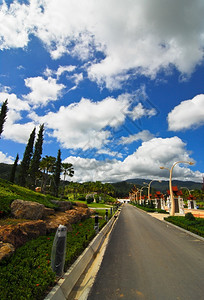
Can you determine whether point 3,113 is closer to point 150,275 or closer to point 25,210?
point 25,210

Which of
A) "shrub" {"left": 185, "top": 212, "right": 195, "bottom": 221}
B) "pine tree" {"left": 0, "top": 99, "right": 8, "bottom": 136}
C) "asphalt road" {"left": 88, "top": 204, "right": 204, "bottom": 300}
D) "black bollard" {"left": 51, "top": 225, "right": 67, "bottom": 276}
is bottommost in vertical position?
"asphalt road" {"left": 88, "top": 204, "right": 204, "bottom": 300}

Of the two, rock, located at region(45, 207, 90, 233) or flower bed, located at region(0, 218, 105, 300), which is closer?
flower bed, located at region(0, 218, 105, 300)

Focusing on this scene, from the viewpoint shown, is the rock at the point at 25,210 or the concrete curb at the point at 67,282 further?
the rock at the point at 25,210

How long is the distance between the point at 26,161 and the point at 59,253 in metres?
49.6

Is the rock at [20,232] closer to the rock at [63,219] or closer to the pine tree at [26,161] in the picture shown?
the rock at [63,219]

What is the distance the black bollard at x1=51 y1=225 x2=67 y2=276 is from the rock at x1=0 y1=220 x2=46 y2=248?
257 centimetres

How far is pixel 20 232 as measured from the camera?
669 centimetres

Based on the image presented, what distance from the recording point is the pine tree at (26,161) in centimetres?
4758

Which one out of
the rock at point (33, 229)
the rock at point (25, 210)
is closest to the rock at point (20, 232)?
the rock at point (33, 229)

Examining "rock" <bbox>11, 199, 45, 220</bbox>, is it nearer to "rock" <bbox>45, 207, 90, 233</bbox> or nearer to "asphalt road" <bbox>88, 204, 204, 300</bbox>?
"rock" <bbox>45, 207, 90, 233</bbox>

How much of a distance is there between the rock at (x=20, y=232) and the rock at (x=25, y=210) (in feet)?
4.58

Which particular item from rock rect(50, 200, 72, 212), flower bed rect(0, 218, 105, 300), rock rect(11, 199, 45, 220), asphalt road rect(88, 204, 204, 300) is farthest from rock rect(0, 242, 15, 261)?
rock rect(50, 200, 72, 212)

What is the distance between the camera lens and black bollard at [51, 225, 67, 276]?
14.0 feet

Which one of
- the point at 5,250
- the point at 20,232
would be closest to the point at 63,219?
the point at 20,232
